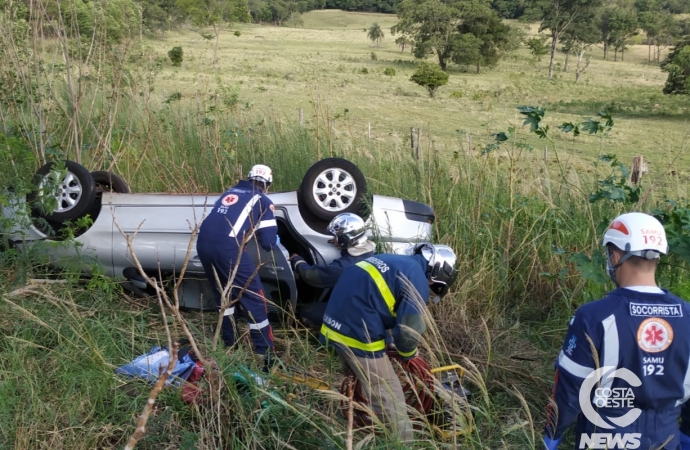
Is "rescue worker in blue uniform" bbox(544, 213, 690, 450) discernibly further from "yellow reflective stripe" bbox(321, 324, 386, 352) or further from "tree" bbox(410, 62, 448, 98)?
"tree" bbox(410, 62, 448, 98)

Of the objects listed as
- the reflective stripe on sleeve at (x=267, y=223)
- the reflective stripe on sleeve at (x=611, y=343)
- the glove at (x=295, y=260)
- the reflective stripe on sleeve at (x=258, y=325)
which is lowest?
the reflective stripe on sleeve at (x=258, y=325)

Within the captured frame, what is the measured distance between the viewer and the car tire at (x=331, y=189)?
5316 mm

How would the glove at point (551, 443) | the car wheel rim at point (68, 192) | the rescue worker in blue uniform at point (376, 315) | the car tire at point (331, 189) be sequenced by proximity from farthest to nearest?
the car wheel rim at point (68, 192) → the car tire at point (331, 189) → the rescue worker in blue uniform at point (376, 315) → the glove at point (551, 443)

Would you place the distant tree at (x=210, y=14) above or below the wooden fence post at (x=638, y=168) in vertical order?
above

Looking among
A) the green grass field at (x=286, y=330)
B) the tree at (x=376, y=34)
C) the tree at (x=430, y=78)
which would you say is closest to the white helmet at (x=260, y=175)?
the green grass field at (x=286, y=330)

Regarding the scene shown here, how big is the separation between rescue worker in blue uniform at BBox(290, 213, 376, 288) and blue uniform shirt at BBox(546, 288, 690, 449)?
216cm

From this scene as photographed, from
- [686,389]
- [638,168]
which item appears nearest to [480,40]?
[638,168]

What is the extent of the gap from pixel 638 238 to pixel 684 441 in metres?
1.00

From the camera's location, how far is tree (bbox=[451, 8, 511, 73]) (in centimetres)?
5353

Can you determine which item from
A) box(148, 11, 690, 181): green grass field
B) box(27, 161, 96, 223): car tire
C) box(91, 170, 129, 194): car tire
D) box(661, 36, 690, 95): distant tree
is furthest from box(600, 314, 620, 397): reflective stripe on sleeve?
box(661, 36, 690, 95): distant tree

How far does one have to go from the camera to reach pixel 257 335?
188 inches

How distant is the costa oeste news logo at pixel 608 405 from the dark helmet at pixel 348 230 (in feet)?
7.35

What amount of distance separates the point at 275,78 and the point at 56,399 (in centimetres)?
3279

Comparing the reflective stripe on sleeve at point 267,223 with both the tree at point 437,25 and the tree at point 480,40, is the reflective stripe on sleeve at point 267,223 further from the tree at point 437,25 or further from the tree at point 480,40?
the tree at point 437,25
